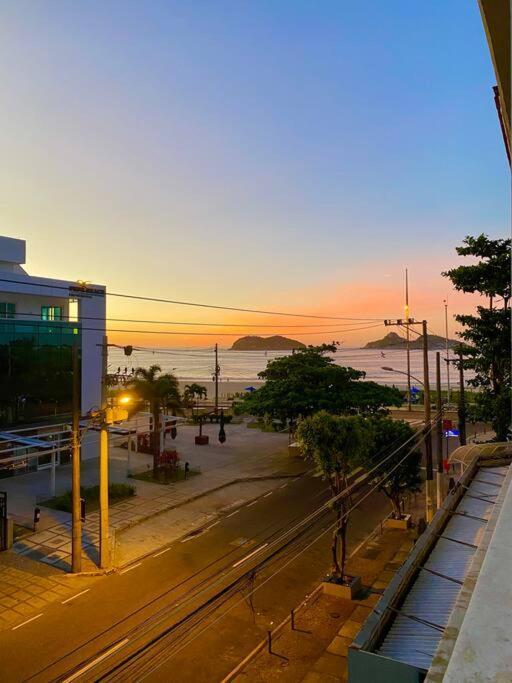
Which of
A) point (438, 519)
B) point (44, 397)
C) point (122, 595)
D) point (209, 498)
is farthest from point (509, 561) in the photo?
point (44, 397)

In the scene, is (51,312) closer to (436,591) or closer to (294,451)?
(294,451)

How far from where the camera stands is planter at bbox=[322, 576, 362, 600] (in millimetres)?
15608

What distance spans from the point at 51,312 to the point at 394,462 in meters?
24.1

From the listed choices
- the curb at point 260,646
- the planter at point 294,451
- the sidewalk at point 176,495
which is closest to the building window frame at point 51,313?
the sidewalk at point 176,495

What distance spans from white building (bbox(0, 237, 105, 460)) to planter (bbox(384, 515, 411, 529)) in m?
18.8

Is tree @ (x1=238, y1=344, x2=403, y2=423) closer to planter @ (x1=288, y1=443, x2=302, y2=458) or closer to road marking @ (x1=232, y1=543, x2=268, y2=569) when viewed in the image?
planter @ (x1=288, y1=443, x2=302, y2=458)

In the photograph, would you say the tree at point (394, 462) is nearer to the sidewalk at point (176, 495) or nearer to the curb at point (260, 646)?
the curb at point (260, 646)

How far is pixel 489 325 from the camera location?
2242cm

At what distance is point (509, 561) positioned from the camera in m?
2.24

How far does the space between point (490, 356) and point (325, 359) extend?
1798 centimetres

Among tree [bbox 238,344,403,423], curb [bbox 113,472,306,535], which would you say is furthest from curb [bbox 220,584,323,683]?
tree [bbox 238,344,403,423]

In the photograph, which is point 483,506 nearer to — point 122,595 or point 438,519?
point 438,519

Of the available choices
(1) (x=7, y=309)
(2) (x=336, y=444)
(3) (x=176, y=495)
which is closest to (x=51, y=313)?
(1) (x=7, y=309)

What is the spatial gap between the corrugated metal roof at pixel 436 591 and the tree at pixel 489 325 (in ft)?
28.5
